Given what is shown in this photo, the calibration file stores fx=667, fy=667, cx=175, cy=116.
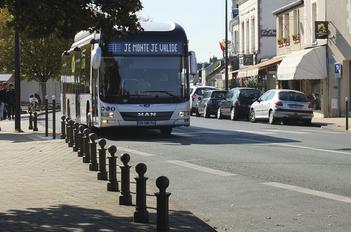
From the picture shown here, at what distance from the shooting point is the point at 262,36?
2152 inches

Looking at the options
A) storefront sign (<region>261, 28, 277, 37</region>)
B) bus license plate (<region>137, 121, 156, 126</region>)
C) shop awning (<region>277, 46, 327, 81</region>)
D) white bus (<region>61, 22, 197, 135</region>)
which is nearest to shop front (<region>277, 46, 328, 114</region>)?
shop awning (<region>277, 46, 327, 81</region>)

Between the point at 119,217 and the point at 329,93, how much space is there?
94.4ft

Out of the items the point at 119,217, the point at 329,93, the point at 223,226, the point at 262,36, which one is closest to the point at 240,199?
the point at 223,226

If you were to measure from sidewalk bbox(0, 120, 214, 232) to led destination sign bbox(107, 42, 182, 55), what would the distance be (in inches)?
242

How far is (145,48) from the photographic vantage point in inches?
778

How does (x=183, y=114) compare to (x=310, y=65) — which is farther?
(x=310, y=65)

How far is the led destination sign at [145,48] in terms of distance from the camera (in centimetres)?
1972

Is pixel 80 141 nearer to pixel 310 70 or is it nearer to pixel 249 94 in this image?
pixel 249 94

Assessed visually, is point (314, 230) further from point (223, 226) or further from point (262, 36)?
point (262, 36)

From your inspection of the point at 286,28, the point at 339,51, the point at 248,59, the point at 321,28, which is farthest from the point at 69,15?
the point at 248,59

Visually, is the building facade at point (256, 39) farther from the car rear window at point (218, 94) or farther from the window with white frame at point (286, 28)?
the car rear window at point (218, 94)

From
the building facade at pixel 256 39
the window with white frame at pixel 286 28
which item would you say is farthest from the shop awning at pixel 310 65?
the building facade at pixel 256 39

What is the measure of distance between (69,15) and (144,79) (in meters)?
11.0

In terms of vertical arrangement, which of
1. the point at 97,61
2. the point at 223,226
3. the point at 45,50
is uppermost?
the point at 45,50
